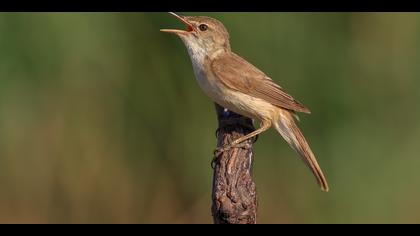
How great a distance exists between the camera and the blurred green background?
177 inches

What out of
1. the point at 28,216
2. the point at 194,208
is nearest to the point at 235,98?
the point at 194,208

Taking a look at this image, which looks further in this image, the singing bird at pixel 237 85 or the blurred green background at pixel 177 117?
the blurred green background at pixel 177 117

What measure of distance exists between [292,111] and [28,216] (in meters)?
1.76

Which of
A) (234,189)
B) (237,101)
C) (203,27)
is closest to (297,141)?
(237,101)

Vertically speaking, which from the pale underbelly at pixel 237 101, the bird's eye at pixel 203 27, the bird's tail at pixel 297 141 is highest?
the bird's eye at pixel 203 27

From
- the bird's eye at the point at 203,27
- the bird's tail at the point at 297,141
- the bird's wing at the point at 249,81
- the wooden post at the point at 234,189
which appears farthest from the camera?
the bird's eye at the point at 203,27

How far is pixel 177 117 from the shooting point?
15.6 ft

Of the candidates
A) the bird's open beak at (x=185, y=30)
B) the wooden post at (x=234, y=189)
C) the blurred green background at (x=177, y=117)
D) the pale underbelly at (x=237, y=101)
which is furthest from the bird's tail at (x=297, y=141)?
the bird's open beak at (x=185, y=30)

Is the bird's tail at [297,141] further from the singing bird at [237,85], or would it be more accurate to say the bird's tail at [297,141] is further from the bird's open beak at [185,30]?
the bird's open beak at [185,30]

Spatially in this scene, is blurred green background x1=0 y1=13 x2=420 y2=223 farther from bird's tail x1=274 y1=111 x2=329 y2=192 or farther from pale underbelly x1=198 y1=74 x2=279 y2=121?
pale underbelly x1=198 y1=74 x2=279 y2=121

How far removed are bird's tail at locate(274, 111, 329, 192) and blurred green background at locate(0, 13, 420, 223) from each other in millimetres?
301

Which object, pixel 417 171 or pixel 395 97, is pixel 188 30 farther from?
pixel 417 171

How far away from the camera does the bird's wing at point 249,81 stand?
13.9 feet

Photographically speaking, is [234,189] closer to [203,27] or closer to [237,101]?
[237,101]
